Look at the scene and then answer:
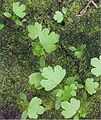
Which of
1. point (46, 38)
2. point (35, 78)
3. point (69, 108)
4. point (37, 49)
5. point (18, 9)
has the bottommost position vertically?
point (69, 108)

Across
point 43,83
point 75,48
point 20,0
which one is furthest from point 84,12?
point 43,83

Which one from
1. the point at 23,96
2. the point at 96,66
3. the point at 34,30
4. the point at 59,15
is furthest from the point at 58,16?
the point at 23,96

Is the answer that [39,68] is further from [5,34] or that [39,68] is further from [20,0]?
[20,0]

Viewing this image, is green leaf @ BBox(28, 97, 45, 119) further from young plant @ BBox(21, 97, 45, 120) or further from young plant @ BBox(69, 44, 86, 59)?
young plant @ BBox(69, 44, 86, 59)

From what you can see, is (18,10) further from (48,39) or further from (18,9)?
(48,39)

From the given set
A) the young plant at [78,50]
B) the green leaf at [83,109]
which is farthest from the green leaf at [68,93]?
the young plant at [78,50]

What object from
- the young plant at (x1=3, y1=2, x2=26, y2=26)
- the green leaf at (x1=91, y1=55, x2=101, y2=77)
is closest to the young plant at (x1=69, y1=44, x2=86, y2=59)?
the green leaf at (x1=91, y1=55, x2=101, y2=77)

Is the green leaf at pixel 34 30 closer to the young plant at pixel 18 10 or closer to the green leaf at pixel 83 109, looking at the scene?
the young plant at pixel 18 10
